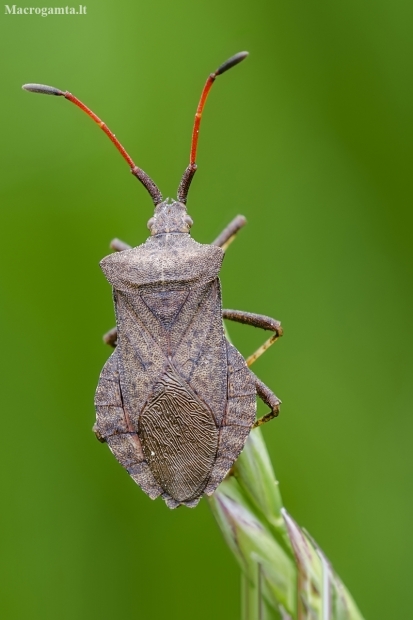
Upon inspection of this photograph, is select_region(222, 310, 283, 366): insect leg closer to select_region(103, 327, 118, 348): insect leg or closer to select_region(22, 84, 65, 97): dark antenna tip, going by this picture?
select_region(103, 327, 118, 348): insect leg

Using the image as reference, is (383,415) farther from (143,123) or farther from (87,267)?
(143,123)

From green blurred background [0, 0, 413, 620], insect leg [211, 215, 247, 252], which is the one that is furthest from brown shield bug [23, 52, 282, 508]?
green blurred background [0, 0, 413, 620]

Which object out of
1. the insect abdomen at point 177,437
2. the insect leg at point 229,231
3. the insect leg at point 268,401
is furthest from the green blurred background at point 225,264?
the insect abdomen at point 177,437

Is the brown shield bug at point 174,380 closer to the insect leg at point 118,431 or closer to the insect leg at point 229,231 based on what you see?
the insect leg at point 118,431

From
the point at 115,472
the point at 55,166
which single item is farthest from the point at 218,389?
the point at 55,166

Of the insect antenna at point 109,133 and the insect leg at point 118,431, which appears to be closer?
the insect leg at point 118,431

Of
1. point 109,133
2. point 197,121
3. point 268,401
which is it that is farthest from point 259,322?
point 109,133
